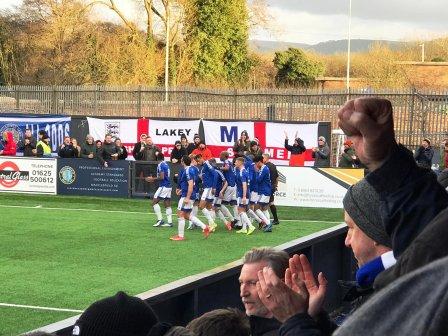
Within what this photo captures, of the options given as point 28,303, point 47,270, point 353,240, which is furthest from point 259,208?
point 353,240

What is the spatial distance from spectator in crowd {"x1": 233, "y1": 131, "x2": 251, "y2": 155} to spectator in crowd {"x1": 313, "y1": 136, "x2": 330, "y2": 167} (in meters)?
2.15

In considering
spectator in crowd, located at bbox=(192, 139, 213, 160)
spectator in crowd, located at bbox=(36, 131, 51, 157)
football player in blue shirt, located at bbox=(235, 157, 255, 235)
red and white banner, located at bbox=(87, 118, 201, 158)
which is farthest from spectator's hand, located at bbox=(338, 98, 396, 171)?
spectator in crowd, located at bbox=(36, 131, 51, 157)

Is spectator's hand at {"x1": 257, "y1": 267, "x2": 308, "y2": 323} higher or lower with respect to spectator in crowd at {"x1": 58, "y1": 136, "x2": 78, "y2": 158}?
higher

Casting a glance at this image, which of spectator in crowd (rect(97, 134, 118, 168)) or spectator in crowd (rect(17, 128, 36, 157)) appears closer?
spectator in crowd (rect(97, 134, 118, 168))

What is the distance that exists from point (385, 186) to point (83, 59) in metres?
52.3

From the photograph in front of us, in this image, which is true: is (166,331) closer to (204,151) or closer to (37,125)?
(204,151)

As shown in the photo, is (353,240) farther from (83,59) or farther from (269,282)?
(83,59)

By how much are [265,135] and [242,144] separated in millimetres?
1624

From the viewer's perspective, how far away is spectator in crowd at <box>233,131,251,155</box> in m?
26.3

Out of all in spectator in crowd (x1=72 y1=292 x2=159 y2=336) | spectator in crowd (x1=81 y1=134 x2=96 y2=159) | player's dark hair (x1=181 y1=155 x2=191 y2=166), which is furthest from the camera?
spectator in crowd (x1=81 y1=134 x2=96 y2=159)

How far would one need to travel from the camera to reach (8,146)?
2930 centimetres

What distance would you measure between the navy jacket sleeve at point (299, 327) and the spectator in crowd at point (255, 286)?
1.31m

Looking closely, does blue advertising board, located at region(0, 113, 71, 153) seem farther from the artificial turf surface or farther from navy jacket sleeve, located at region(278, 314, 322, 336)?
navy jacket sleeve, located at region(278, 314, 322, 336)

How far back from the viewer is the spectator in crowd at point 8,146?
29.2 m
